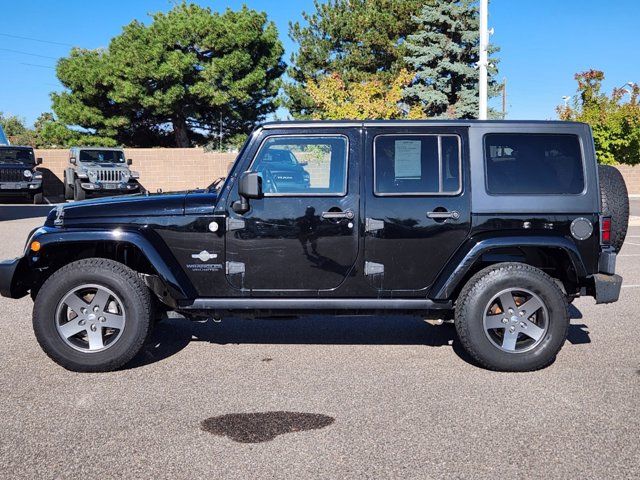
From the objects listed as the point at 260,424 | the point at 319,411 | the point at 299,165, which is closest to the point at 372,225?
the point at 299,165

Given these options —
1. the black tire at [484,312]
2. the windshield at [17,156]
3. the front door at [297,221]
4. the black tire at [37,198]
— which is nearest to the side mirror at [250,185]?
the front door at [297,221]

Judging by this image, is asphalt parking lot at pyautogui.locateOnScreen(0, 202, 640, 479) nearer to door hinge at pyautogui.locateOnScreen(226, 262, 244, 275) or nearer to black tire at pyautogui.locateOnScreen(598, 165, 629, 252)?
door hinge at pyautogui.locateOnScreen(226, 262, 244, 275)

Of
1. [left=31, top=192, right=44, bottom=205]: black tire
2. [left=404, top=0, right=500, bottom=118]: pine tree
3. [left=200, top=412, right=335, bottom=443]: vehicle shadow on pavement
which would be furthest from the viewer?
[left=404, top=0, right=500, bottom=118]: pine tree

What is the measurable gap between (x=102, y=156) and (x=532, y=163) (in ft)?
75.0

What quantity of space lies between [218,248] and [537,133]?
8.69 ft

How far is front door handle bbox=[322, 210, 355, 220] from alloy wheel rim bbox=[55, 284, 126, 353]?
169 centimetres

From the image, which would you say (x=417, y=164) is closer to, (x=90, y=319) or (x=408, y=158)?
(x=408, y=158)

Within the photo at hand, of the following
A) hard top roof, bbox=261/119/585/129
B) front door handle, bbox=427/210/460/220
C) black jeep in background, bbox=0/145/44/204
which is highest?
black jeep in background, bbox=0/145/44/204

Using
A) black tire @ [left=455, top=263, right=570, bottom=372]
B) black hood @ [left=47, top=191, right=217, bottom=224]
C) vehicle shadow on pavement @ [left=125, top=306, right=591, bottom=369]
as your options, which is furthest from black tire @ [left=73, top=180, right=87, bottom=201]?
black tire @ [left=455, top=263, right=570, bottom=372]

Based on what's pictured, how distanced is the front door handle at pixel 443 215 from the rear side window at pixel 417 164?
0.53ft

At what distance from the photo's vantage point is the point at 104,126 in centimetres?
3828

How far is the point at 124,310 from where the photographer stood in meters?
4.87

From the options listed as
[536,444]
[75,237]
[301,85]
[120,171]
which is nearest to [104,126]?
[301,85]

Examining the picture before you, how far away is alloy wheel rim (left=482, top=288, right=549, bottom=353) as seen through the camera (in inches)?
194
